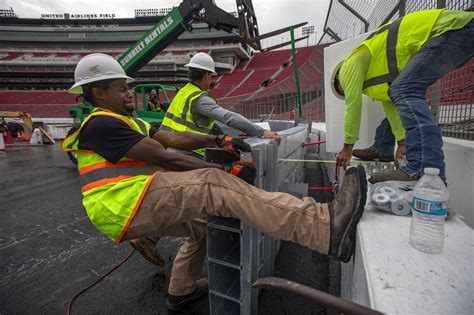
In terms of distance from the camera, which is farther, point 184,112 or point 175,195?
point 184,112

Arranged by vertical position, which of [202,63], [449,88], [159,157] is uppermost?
[202,63]

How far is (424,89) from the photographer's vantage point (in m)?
1.71

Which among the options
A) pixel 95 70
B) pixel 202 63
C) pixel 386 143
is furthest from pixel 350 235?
pixel 202 63

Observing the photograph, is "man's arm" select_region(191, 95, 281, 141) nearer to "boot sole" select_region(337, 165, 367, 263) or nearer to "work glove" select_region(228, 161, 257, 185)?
"work glove" select_region(228, 161, 257, 185)

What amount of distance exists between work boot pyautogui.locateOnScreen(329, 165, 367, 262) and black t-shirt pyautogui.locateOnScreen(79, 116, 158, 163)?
4.10 feet

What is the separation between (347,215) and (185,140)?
63.9 inches

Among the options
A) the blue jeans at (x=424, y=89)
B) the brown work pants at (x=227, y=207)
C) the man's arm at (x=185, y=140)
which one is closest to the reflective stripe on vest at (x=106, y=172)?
the brown work pants at (x=227, y=207)

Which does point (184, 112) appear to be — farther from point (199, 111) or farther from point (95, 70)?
point (95, 70)

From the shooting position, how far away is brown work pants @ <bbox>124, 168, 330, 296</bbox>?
1304mm

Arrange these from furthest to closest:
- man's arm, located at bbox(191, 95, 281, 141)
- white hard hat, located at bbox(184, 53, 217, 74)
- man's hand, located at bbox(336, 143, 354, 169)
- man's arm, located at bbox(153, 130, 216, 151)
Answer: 1. white hard hat, located at bbox(184, 53, 217, 74)
2. man's arm, located at bbox(191, 95, 281, 141)
3. man's arm, located at bbox(153, 130, 216, 151)
4. man's hand, located at bbox(336, 143, 354, 169)

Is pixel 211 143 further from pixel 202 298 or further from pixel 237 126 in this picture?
pixel 202 298

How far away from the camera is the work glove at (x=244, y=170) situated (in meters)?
1.46

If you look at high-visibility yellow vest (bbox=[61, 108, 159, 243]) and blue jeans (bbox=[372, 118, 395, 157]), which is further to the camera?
blue jeans (bbox=[372, 118, 395, 157])

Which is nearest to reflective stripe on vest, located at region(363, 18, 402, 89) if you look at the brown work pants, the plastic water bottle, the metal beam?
the plastic water bottle
